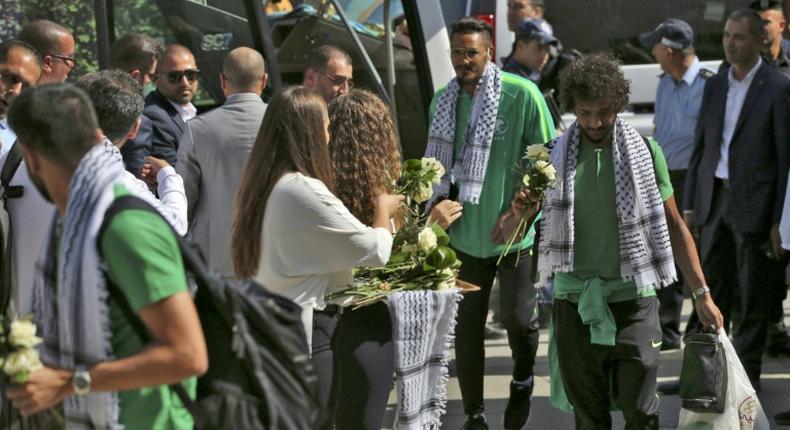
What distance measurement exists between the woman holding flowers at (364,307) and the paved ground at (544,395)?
189 centimetres

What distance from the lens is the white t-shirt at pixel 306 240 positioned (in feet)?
14.8

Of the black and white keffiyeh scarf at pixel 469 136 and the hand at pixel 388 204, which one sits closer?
the hand at pixel 388 204

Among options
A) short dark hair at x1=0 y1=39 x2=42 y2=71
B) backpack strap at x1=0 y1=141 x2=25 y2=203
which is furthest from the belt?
backpack strap at x1=0 y1=141 x2=25 y2=203

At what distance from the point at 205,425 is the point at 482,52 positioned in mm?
3856

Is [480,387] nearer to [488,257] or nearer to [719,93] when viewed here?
[488,257]

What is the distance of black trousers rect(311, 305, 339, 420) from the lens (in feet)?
15.8

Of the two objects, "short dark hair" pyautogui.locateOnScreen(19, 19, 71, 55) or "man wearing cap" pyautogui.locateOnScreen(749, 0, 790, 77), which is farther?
"man wearing cap" pyautogui.locateOnScreen(749, 0, 790, 77)

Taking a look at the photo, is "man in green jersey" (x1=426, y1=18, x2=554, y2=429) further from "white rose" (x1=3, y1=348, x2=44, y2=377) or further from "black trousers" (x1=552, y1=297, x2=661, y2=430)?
"white rose" (x1=3, y1=348, x2=44, y2=377)

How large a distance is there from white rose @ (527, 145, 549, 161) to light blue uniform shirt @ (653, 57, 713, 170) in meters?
3.30

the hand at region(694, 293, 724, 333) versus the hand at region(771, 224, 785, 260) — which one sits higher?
the hand at region(694, 293, 724, 333)

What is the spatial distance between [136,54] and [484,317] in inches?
80.2

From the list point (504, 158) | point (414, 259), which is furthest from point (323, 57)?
point (414, 259)

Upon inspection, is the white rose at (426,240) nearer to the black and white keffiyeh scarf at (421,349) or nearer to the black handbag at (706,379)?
the black and white keffiyeh scarf at (421,349)

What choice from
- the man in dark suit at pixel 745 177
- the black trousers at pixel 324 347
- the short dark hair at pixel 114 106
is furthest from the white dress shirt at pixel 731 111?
the short dark hair at pixel 114 106
